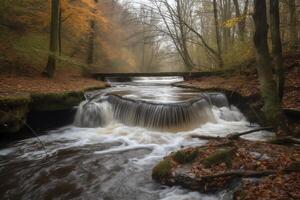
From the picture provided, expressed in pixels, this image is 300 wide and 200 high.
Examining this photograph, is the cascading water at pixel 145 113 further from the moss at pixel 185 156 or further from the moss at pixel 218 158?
the moss at pixel 218 158

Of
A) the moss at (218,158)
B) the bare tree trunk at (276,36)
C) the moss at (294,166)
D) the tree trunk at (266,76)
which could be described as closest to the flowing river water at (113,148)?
the moss at (218,158)

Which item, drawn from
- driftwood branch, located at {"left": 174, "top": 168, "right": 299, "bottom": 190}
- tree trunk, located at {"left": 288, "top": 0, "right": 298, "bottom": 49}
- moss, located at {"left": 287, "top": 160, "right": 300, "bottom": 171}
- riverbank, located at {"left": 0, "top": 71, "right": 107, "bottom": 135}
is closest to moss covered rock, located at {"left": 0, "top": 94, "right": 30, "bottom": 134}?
riverbank, located at {"left": 0, "top": 71, "right": 107, "bottom": 135}

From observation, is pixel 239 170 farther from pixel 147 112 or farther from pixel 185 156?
pixel 147 112

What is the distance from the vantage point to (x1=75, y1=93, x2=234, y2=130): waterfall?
32.7ft

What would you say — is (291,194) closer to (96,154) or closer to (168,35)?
(96,154)

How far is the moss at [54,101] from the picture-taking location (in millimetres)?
A: 9570

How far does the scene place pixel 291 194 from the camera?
388 cm

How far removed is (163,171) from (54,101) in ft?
20.2

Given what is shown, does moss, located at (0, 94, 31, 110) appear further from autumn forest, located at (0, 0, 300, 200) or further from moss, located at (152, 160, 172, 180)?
moss, located at (152, 160, 172, 180)

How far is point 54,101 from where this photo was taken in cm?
1016

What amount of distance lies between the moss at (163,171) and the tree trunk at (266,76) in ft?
10.7

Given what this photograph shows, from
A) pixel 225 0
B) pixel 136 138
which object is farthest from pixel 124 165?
pixel 225 0

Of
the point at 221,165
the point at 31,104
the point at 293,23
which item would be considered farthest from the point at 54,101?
the point at 293,23

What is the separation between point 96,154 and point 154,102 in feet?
12.5
